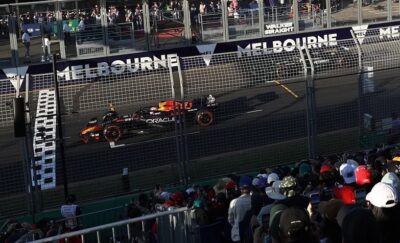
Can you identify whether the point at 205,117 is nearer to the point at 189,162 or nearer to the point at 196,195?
the point at 189,162

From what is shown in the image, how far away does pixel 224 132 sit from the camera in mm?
11852

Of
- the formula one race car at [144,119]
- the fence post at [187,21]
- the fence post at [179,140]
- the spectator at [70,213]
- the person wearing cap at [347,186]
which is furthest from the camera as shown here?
the fence post at [187,21]

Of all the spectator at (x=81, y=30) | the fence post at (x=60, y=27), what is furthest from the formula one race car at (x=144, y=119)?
the spectator at (x=81, y=30)

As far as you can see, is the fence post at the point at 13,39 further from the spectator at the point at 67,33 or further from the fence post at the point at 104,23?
the fence post at the point at 104,23

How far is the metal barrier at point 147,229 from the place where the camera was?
17.1ft

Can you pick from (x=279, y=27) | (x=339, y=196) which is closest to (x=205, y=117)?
(x=339, y=196)

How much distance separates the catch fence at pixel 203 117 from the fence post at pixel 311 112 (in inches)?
0.7

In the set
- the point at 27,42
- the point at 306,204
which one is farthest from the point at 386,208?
the point at 27,42

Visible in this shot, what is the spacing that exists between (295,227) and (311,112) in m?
6.53

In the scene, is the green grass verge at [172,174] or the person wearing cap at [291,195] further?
the green grass verge at [172,174]

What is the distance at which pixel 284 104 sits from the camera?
1345 centimetres

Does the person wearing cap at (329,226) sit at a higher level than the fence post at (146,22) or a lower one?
lower

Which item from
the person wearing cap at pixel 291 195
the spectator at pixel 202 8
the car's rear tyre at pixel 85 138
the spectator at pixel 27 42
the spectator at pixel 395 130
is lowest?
the spectator at pixel 395 130

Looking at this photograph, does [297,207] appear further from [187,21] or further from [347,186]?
[187,21]
